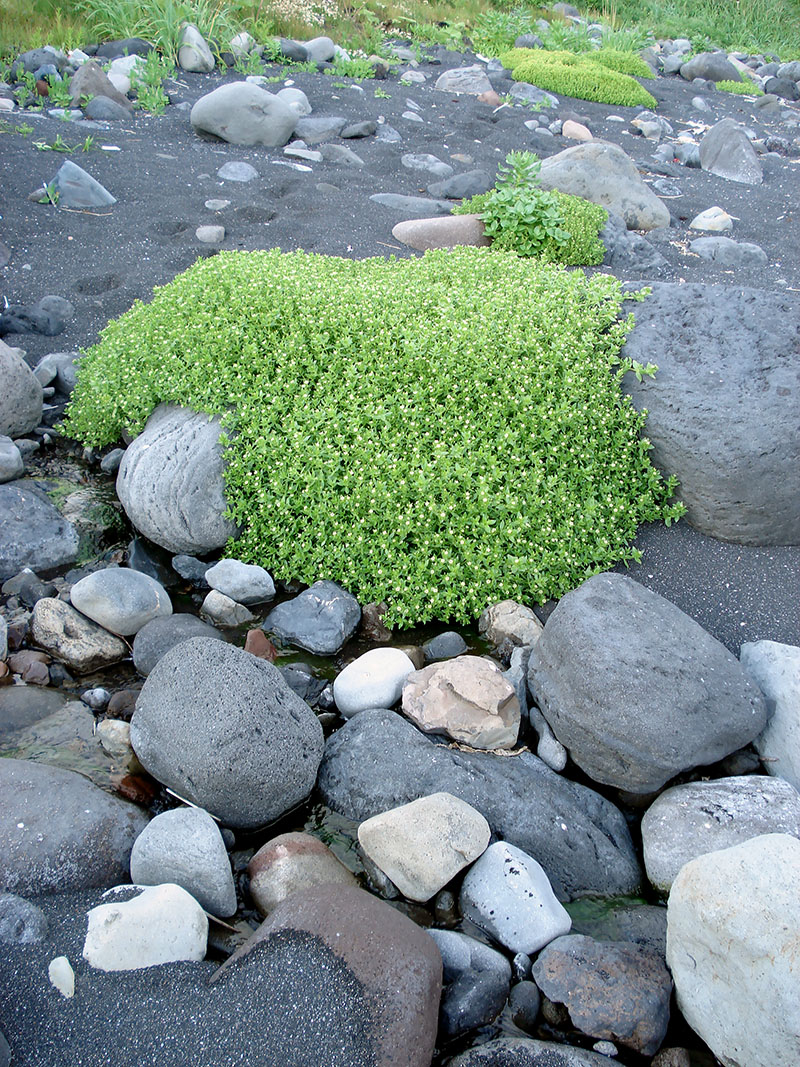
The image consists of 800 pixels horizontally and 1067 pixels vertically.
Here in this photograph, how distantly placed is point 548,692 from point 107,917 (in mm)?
2233

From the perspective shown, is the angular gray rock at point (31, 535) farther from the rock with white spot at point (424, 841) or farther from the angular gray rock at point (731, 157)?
the angular gray rock at point (731, 157)

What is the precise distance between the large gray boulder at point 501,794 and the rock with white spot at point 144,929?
96cm

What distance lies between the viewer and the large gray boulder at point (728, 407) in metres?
4.88

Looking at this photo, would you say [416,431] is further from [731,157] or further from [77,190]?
[731,157]

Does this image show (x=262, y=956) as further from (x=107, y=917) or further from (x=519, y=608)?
(x=519, y=608)

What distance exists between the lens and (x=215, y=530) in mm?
5062

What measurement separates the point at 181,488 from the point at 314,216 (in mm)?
4930

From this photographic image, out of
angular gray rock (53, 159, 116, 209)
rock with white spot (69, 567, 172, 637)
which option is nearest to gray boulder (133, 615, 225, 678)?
rock with white spot (69, 567, 172, 637)

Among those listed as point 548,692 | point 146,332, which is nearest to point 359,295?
point 146,332

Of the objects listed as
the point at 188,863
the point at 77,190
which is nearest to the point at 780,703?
the point at 188,863

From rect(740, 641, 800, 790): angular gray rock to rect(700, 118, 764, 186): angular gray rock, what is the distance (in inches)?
392

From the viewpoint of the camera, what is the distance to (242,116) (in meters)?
10.5

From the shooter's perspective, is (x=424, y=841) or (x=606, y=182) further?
(x=606, y=182)

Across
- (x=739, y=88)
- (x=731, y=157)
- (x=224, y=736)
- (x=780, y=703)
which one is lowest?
(x=224, y=736)
